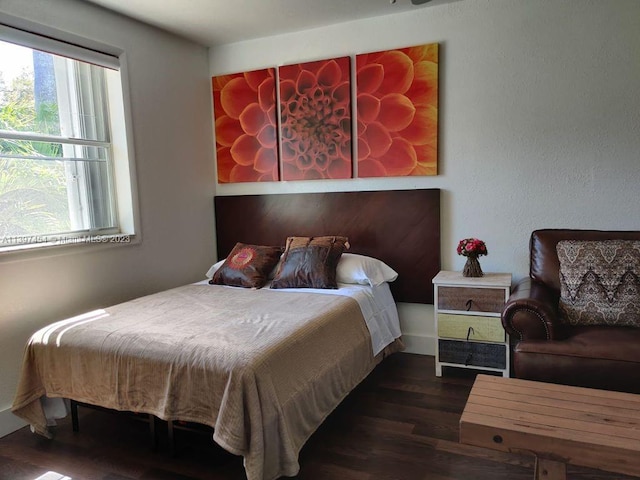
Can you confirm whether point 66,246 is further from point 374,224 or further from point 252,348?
point 374,224

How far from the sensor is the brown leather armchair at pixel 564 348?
2.14 metres

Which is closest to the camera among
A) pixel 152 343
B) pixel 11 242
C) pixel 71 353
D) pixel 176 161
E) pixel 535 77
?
pixel 152 343

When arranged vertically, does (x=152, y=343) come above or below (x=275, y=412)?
above

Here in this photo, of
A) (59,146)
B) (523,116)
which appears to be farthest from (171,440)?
(523,116)

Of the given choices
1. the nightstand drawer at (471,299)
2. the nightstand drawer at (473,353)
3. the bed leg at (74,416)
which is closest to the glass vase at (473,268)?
the nightstand drawer at (471,299)

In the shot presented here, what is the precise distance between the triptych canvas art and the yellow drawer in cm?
105

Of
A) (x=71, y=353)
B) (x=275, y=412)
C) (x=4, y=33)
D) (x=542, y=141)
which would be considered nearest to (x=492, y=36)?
(x=542, y=141)

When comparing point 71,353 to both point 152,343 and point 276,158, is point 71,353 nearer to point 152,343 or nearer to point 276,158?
point 152,343

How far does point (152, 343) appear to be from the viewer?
6.77ft

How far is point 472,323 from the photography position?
2875mm

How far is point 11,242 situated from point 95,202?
0.64 meters

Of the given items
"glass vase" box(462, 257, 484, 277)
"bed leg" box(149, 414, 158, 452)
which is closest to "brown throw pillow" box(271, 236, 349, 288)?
"glass vase" box(462, 257, 484, 277)

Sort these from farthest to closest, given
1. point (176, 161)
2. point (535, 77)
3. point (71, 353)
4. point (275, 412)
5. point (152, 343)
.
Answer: point (176, 161), point (535, 77), point (71, 353), point (152, 343), point (275, 412)

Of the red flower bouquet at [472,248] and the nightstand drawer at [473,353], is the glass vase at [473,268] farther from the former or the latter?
the nightstand drawer at [473,353]
